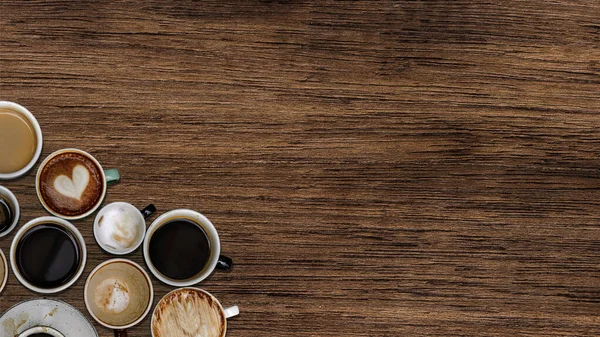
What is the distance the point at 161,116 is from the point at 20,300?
0.58 m

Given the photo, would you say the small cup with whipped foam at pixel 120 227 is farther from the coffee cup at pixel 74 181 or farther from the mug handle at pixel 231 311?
the mug handle at pixel 231 311

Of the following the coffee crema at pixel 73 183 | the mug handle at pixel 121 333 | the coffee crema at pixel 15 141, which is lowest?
the mug handle at pixel 121 333

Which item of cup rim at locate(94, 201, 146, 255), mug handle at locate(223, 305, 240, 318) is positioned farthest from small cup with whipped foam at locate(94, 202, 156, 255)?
mug handle at locate(223, 305, 240, 318)

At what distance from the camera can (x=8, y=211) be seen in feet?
4.60

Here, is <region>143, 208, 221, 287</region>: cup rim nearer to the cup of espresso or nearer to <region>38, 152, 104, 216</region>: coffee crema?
the cup of espresso

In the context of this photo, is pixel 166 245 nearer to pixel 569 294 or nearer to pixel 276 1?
pixel 276 1

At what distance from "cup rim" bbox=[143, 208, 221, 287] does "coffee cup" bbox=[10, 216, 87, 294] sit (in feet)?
0.54

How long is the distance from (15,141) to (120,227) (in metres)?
0.34

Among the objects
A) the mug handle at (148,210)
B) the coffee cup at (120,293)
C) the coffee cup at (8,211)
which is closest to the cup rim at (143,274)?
the coffee cup at (120,293)

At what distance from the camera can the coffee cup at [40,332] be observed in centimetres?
138

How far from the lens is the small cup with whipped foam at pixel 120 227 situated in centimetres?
142

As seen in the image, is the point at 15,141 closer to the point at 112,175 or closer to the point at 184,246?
the point at 112,175

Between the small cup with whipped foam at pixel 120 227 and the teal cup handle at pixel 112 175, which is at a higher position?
the teal cup handle at pixel 112 175

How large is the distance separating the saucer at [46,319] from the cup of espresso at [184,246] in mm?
233
